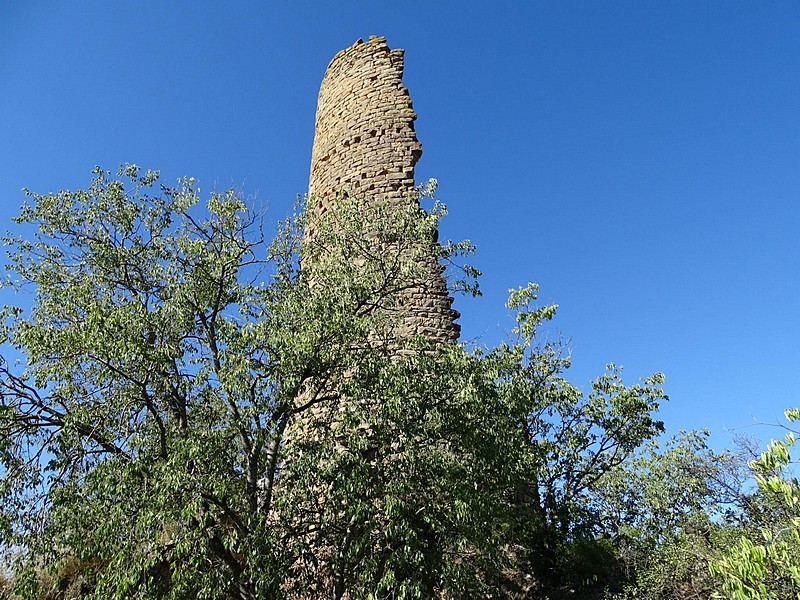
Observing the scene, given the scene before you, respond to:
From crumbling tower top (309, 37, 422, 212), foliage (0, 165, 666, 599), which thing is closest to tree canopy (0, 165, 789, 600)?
foliage (0, 165, 666, 599)

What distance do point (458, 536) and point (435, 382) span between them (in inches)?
69.3

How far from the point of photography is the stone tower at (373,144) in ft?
34.9

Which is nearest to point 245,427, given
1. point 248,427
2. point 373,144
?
point 248,427

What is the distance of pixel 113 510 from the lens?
5.45m

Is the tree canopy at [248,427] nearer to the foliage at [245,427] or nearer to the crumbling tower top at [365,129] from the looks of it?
the foliage at [245,427]

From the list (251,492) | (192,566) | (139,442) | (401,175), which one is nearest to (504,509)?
(251,492)

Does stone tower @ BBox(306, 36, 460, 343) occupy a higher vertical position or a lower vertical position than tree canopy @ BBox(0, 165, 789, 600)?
higher

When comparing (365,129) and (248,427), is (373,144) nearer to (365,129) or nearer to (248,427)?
(365,129)

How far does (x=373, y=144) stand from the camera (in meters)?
12.3

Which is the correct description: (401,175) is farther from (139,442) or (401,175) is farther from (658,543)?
(658,543)

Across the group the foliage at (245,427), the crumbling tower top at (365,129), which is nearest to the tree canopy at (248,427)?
the foliage at (245,427)

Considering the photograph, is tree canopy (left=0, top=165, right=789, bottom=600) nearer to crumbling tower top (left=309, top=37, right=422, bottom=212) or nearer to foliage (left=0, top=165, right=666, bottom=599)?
foliage (left=0, top=165, right=666, bottom=599)

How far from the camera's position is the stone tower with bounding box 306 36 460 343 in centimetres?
1064

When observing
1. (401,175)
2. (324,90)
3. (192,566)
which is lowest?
(192,566)
